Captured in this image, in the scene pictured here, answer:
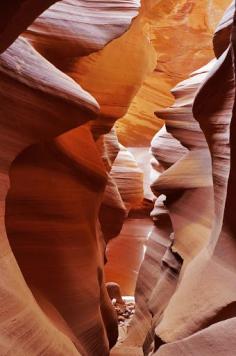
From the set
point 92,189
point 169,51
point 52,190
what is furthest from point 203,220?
point 169,51

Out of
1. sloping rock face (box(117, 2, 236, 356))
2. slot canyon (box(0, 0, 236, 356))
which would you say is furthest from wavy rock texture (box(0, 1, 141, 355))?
sloping rock face (box(117, 2, 236, 356))

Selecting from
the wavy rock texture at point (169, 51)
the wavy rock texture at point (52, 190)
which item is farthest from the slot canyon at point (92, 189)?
the wavy rock texture at point (169, 51)

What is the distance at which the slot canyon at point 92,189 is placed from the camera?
254 centimetres

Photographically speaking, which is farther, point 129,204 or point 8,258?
point 129,204

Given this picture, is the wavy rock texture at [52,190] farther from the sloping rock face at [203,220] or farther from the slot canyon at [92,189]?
the sloping rock face at [203,220]

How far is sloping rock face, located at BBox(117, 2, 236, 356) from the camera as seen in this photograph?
253 centimetres

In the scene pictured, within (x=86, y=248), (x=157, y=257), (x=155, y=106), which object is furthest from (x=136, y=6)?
(x=155, y=106)

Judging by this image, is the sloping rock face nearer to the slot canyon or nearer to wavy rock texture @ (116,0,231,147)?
the slot canyon

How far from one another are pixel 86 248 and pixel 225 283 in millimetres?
1730

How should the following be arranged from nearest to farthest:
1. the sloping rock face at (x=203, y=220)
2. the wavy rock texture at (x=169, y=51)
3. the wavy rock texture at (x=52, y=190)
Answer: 1. the sloping rock face at (x=203, y=220)
2. the wavy rock texture at (x=52, y=190)
3. the wavy rock texture at (x=169, y=51)

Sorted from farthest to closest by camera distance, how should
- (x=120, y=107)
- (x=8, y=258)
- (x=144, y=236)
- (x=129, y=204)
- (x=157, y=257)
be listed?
1. (x=144, y=236)
2. (x=129, y=204)
3. (x=157, y=257)
4. (x=120, y=107)
5. (x=8, y=258)

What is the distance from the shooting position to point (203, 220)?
383cm

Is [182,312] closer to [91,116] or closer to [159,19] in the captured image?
[91,116]

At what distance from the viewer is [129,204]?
834 centimetres
